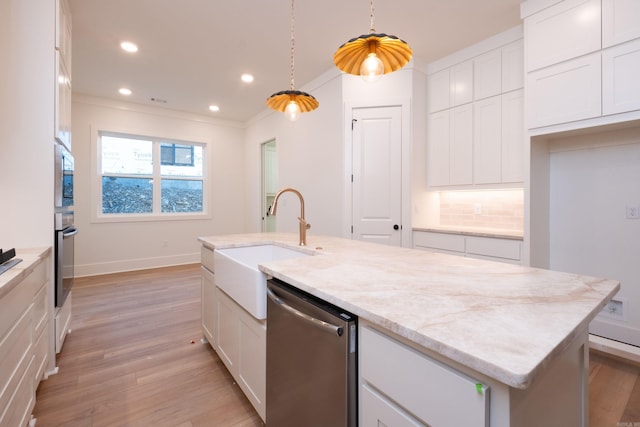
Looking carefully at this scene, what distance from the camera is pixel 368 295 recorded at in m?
0.94

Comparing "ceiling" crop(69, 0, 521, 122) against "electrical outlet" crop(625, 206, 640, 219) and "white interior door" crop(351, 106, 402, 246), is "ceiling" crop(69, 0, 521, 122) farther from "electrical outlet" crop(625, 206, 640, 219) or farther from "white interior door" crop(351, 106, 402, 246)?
"electrical outlet" crop(625, 206, 640, 219)

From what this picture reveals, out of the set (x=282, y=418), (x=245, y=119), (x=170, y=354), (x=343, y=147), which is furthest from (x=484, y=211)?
(x=245, y=119)

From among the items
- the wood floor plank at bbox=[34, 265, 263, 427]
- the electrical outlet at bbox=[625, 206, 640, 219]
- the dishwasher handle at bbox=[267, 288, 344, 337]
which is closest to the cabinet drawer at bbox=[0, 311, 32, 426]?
the wood floor plank at bbox=[34, 265, 263, 427]

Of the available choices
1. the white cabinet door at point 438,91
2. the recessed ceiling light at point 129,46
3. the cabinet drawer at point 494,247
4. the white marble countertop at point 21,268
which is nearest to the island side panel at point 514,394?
the white marble countertop at point 21,268

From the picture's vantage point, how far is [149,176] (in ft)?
17.0

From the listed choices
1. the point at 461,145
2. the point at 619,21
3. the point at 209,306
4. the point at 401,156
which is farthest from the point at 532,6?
the point at 209,306

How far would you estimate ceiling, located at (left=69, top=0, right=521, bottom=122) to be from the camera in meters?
2.54

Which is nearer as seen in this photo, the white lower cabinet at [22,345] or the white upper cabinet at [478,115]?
the white lower cabinet at [22,345]

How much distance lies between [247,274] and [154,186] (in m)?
4.61

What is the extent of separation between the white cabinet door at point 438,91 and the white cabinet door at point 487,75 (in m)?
0.30

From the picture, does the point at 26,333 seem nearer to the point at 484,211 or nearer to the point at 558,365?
the point at 558,365

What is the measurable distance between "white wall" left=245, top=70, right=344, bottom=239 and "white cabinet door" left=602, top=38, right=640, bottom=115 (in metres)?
2.31

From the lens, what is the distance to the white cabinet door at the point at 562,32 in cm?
215

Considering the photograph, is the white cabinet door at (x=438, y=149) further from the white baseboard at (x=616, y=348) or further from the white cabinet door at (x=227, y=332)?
the white cabinet door at (x=227, y=332)
